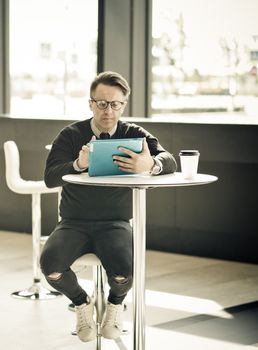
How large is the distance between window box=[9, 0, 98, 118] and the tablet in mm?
3983

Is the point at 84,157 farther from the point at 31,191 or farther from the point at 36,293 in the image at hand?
the point at 36,293

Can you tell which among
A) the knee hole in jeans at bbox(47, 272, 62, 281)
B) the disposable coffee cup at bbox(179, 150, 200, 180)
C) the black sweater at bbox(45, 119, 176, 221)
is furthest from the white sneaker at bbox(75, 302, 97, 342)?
the disposable coffee cup at bbox(179, 150, 200, 180)

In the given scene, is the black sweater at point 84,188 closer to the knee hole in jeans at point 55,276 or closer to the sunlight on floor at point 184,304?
the knee hole in jeans at point 55,276

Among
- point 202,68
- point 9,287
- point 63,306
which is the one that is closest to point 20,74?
point 202,68

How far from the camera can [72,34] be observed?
768 cm

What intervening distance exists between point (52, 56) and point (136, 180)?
4.48m

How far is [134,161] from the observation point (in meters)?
3.65

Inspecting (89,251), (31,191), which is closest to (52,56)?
(31,191)

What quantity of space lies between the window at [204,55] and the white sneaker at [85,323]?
10.2 ft

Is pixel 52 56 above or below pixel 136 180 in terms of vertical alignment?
above

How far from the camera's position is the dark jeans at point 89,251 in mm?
3809

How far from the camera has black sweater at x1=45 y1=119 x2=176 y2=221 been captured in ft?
13.0

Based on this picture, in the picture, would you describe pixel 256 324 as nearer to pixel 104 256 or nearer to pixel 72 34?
pixel 104 256

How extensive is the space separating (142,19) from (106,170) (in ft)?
12.3
